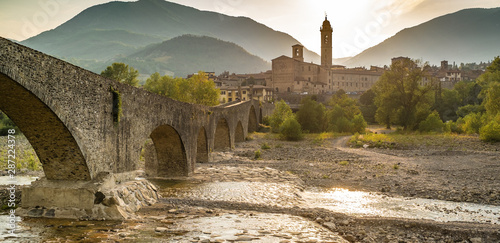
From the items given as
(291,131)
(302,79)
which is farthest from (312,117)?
(302,79)

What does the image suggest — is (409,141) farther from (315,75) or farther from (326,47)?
(326,47)

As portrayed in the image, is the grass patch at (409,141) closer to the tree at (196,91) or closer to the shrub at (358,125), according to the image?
the shrub at (358,125)

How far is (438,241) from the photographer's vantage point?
448 inches

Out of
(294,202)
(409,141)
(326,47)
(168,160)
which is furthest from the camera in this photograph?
(326,47)

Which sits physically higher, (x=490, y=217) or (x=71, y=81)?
(x=71, y=81)

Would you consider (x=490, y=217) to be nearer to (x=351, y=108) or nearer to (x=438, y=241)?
(x=438, y=241)

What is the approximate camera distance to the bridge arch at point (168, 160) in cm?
2253

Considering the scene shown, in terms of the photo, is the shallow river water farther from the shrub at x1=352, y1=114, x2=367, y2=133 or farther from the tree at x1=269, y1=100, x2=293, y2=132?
the tree at x1=269, y1=100, x2=293, y2=132

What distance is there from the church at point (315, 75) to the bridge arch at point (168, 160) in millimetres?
88866

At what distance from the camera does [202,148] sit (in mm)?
28688

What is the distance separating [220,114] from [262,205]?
19.3 metres

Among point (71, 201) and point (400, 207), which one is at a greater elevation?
point (71, 201)

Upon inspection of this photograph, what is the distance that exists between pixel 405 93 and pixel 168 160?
3951 centimetres

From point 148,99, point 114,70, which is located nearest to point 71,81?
point 148,99
